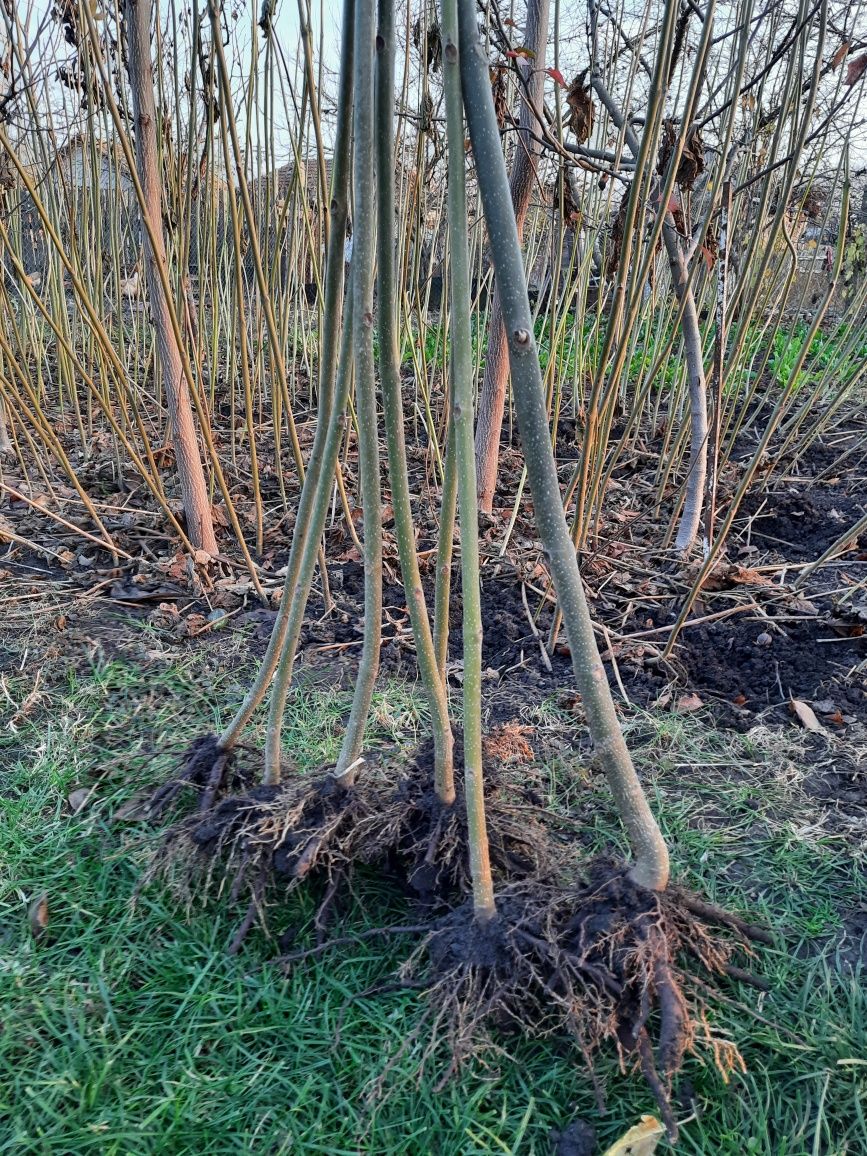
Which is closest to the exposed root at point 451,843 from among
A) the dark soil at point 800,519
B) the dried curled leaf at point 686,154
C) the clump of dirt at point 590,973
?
the clump of dirt at point 590,973

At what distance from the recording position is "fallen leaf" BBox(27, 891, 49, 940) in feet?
4.29

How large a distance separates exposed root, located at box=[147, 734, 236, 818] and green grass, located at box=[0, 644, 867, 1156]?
3.7 inches

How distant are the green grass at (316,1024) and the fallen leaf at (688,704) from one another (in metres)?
0.33

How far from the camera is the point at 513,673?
7.13ft

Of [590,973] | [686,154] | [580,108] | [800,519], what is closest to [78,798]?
[590,973]

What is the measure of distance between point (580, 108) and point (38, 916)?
207cm

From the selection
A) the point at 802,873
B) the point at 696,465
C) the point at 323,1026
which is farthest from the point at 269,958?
the point at 696,465

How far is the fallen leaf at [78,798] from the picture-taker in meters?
1.60

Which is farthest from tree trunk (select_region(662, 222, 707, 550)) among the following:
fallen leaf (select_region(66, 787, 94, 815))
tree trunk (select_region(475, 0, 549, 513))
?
fallen leaf (select_region(66, 787, 94, 815))

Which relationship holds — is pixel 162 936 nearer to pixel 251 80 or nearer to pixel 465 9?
pixel 465 9

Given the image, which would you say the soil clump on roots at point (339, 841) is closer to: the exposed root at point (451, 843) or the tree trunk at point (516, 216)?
the exposed root at point (451, 843)

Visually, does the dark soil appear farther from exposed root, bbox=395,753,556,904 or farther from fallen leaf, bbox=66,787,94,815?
fallen leaf, bbox=66,787,94,815

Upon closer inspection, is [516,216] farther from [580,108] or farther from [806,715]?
[806,715]

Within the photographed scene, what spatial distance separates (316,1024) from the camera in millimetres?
1161
